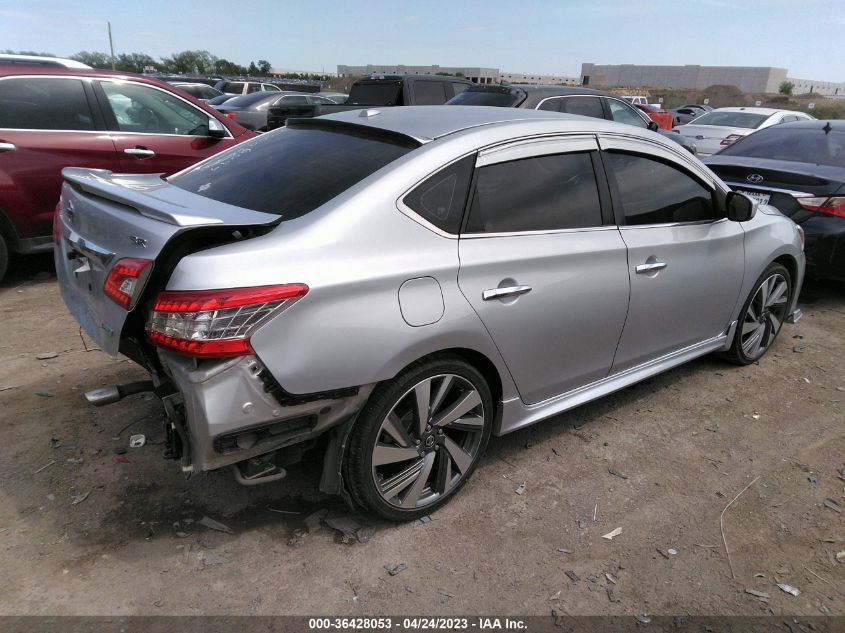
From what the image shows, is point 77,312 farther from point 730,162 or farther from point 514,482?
point 730,162

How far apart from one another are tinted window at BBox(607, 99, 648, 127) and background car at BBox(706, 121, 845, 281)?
348 centimetres

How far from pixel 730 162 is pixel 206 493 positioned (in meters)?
5.68

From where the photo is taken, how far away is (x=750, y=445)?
3.61 m

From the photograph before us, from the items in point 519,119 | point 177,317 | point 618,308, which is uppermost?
point 519,119

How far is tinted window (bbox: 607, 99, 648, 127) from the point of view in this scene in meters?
9.66

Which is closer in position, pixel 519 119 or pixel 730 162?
pixel 519 119

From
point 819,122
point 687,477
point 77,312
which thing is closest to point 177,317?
point 77,312

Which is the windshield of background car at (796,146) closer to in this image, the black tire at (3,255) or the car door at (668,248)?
the car door at (668,248)

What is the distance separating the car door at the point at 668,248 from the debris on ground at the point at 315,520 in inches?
69.0

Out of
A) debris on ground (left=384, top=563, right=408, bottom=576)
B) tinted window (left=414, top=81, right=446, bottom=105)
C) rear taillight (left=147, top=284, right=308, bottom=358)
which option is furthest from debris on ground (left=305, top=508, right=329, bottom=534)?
tinted window (left=414, top=81, right=446, bottom=105)

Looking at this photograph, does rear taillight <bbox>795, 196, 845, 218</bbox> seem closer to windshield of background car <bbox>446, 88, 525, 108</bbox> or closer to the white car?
windshield of background car <bbox>446, 88, 525, 108</bbox>

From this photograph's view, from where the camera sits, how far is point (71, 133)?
18.1 ft

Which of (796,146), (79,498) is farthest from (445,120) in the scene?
(796,146)

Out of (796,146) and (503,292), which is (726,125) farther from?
(503,292)
